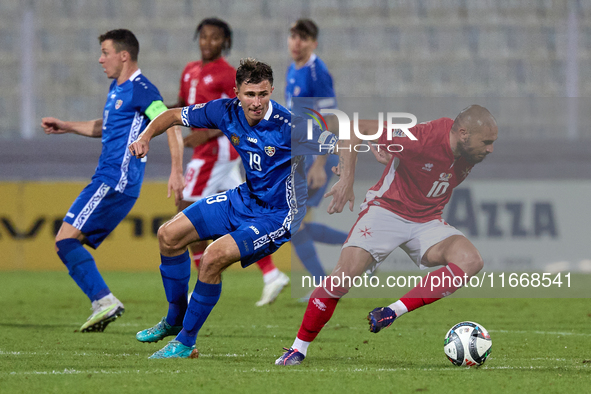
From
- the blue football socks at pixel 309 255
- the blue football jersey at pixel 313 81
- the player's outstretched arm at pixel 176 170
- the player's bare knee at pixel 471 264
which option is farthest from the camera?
the blue football jersey at pixel 313 81

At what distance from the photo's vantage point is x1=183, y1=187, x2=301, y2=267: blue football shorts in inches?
185

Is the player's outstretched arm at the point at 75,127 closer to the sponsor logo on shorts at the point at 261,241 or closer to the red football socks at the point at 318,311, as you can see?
the sponsor logo on shorts at the point at 261,241

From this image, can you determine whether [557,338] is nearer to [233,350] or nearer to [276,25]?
[233,350]

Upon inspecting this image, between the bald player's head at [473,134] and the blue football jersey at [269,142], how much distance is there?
794mm

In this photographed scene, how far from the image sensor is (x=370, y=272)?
16.3ft

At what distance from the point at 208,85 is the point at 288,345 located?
2.96m

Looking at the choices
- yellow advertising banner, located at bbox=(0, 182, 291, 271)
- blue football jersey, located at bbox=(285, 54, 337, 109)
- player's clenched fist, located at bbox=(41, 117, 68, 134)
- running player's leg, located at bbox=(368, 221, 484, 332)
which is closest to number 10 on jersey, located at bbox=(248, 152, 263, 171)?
running player's leg, located at bbox=(368, 221, 484, 332)

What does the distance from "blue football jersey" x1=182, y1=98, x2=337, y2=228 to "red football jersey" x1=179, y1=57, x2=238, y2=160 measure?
263 cm

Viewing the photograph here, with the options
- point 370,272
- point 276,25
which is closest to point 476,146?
point 370,272

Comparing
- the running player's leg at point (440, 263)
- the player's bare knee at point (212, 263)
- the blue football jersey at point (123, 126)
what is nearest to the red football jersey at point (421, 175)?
the running player's leg at point (440, 263)

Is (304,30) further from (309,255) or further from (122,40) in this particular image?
(122,40)

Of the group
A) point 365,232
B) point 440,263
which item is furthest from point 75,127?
point 440,263

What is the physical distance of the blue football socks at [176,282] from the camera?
501cm

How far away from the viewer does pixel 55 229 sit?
11242mm
